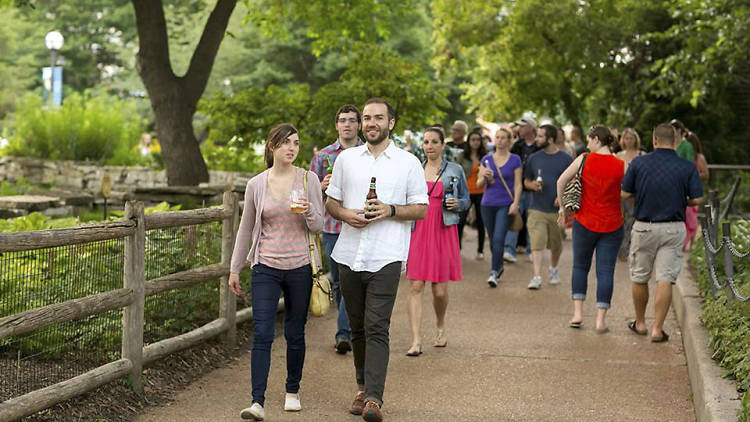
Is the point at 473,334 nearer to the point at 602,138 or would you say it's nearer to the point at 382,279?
the point at 602,138

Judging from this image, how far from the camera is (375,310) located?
6.50m

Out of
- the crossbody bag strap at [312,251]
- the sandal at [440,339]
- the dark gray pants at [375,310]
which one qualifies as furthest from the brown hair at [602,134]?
the crossbody bag strap at [312,251]

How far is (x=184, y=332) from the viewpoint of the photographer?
8.27m

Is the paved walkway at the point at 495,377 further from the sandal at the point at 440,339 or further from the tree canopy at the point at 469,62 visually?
the tree canopy at the point at 469,62

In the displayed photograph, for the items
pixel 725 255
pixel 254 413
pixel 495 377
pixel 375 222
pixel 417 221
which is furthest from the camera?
A: pixel 417 221

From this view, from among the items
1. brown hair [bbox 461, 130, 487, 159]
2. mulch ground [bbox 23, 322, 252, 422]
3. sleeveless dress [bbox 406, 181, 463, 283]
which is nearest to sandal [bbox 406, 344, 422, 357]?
sleeveless dress [bbox 406, 181, 463, 283]

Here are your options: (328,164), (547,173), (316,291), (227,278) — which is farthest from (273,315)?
(547,173)

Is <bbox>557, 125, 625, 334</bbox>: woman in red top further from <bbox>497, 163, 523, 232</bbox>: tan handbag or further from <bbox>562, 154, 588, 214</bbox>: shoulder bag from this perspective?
<bbox>497, 163, 523, 232</bbox>: tan handbag

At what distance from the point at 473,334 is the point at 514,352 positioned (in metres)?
0.84

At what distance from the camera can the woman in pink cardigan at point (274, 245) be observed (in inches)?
256

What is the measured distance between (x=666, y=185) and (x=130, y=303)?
4725 millimetres

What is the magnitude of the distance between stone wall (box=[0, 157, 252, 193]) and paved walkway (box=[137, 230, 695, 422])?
36.9 ft

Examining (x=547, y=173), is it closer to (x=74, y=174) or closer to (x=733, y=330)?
(x=733, y=330)

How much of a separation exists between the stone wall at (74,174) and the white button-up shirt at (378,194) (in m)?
14.5
